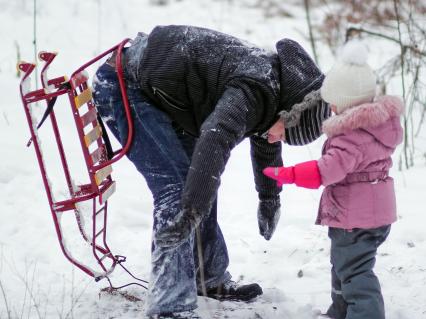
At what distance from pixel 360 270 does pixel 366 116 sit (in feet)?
1.93

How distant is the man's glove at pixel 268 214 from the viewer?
2.88 metres

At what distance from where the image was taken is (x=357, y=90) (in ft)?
7.13

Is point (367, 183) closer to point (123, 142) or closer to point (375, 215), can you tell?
point (375, 215)

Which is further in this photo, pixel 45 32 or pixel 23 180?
pixel 45 32

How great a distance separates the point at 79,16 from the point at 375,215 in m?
6.18

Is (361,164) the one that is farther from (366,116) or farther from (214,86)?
(214,86)

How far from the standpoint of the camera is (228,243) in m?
3.55

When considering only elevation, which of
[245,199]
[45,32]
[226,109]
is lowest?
[245,199]

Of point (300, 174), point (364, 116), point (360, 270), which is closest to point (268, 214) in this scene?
point (360, 270)

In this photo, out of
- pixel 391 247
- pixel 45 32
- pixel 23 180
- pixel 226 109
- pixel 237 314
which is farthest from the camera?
pixel 45 32

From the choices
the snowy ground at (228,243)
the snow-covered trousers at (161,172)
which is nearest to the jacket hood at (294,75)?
the snow-covered trousers at (161,172)

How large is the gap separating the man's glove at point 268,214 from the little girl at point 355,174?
520 mm

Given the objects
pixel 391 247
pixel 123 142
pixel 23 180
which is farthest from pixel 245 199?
pixel 123 142

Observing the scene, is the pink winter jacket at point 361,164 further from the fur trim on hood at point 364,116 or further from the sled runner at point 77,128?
the sled runner at point 77,128
